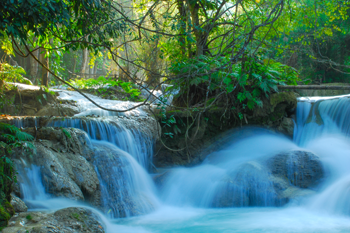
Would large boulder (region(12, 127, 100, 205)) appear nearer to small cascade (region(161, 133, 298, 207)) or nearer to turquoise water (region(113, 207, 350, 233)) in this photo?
turquoise water (region(113, 207, 350, 233))

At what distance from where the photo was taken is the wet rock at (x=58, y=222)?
313 cm

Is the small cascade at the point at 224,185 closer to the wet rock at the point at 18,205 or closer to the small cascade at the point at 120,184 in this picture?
the small cascade at the point at 120,184

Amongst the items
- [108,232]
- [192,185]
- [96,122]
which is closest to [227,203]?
[192,185]

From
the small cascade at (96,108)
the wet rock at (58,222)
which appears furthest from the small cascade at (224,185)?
the wet rock at (58,222)

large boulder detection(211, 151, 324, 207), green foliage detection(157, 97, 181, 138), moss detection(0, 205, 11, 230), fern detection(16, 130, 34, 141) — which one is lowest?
large boulder detection(211, 151, 324, 207)

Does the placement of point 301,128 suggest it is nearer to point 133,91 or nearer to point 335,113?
point 335,113

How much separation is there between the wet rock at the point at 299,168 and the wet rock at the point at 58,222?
4.66 m

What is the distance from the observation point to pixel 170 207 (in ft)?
20.5

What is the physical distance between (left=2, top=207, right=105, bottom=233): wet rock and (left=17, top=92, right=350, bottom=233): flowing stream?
0.58m

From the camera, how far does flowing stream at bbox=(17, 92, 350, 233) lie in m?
4.94

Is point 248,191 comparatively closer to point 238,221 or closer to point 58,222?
point 238,221

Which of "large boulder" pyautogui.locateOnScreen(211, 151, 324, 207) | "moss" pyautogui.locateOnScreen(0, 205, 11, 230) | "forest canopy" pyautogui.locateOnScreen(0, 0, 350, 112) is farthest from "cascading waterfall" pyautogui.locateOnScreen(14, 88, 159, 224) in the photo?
"large boulder" pyautogui.locateOnScreen(211, 151, 324, 207)

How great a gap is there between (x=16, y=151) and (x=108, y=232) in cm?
201

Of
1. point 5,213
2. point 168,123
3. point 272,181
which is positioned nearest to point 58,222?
point 5,213
